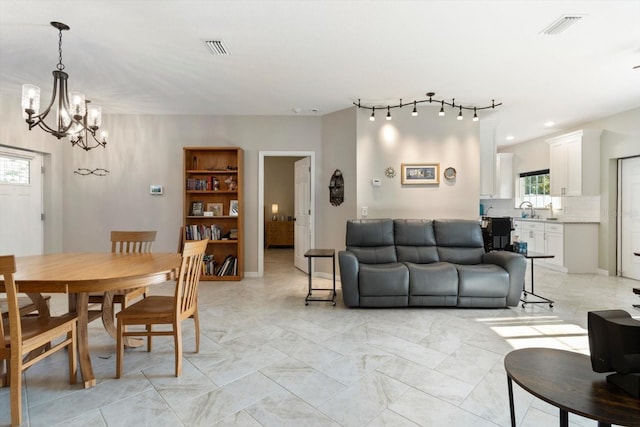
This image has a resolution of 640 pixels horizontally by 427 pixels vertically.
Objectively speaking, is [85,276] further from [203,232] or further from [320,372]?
[203,232]

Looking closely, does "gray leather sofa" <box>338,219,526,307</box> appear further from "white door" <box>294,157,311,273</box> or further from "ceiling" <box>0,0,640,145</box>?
"ceiling" <box>0,0,640,145</box>

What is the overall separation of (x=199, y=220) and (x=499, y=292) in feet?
14.9

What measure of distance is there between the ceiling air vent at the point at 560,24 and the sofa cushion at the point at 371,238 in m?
2.59

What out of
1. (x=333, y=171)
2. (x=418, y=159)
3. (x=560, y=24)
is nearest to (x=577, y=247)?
(x=418, y=159)

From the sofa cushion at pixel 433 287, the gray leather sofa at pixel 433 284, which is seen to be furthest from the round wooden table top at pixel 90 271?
→ the sofa cushion at pixel 433 287

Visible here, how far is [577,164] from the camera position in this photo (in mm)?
5633

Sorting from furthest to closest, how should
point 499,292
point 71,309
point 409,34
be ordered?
point 499,292, point 409,34, point 71,309

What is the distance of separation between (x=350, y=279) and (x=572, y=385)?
2.50 meters

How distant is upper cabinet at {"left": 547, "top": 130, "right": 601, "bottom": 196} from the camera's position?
551 cm

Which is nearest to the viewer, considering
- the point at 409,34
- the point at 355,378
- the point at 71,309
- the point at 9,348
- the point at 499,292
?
the point at 9,348

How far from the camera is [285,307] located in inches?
148

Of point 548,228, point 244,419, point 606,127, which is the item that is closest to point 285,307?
point 244,419

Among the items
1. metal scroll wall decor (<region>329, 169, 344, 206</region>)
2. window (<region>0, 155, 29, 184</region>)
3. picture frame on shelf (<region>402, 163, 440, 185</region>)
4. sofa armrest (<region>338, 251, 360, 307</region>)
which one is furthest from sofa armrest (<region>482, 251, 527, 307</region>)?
window (<region>0, 155, 29, 184</region>)

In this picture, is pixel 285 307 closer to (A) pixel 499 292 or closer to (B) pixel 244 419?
(B) pixel 244 419
